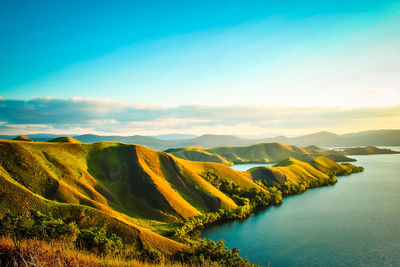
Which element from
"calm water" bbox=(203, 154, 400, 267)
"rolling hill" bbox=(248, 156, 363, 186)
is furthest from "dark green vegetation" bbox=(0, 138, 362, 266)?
"rolling hill" bbox=(248, 156, 363, 186)

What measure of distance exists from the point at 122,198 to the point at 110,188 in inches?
232

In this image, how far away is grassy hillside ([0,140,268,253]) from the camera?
149 ft

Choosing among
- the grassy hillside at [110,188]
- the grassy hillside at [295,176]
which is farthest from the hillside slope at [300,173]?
the grassy hillside at [110,188]

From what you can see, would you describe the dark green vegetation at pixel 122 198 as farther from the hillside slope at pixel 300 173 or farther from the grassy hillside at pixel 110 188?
the hillside slope at pixel 300 173

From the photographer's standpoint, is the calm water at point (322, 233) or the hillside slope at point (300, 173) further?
the hillside slope at point (300, 173)

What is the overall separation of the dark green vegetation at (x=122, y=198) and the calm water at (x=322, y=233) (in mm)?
7515

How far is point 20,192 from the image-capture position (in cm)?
4647

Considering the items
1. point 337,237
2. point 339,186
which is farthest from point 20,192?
point 339,186

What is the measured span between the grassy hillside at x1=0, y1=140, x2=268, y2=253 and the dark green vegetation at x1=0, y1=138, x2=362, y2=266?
0.55 ft

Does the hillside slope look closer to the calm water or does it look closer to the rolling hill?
the rolling hill

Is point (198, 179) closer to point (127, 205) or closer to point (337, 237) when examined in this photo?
point (127, 205)

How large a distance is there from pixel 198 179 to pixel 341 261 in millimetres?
50898

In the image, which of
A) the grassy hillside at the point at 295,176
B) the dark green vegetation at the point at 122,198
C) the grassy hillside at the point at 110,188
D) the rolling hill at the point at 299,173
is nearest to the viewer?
the dark green vegetation at the point at 122,198

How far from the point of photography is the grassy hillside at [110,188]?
45.5m
